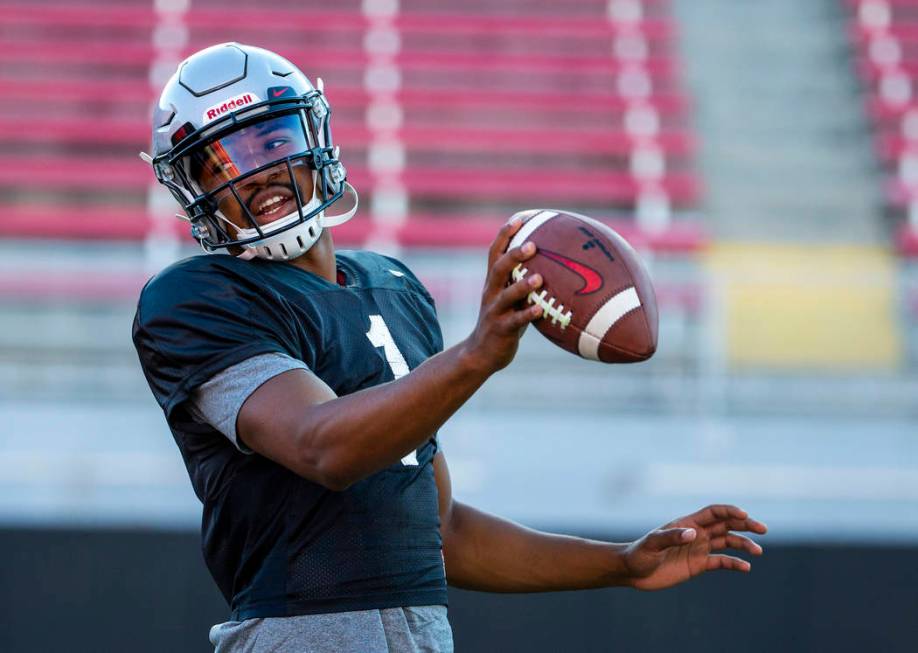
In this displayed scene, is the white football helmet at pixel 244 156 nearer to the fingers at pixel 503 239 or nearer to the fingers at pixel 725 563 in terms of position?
the fingers at pixel 503 239

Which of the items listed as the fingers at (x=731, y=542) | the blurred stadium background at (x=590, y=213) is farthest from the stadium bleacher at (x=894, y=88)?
the fingers at (x=731, y=542)

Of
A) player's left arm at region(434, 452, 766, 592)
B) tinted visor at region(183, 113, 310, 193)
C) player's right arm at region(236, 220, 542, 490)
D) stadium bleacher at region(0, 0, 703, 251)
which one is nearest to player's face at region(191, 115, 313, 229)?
tinted visor at region(183, 113, 310, 193)

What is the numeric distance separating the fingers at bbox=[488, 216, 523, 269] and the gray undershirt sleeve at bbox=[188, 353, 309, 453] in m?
0.32

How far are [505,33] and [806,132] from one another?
7.96 ft

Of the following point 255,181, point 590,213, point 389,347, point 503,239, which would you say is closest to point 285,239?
point 255,181

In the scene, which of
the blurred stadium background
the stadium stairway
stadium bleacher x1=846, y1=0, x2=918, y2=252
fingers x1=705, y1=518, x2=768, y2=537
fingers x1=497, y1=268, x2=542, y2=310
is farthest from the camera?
the stadium stairway

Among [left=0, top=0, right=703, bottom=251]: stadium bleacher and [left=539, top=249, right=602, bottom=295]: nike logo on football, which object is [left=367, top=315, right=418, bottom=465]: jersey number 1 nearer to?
[left=539, top=249, right=602, bottom=295]: nike logo on football

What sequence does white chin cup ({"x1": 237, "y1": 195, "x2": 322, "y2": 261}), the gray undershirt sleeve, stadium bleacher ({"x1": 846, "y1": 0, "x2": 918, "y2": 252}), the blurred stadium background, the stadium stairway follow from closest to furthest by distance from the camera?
the gray undershirt sleeve → white chin cup ({"x1": 237, "y1": 195, "x2": 322, "y2": 261}) → the blurred stadium background → stadium bleacher ({"x1": 846, "y1": 0, "x2": 918, "y2": 252}) → the stadium stairway

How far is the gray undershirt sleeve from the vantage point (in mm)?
1680

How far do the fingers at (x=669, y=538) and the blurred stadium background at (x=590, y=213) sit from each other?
1.71 m

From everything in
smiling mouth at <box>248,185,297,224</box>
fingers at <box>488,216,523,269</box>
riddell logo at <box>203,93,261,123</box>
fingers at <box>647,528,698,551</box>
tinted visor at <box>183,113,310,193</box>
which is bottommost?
fingers at <box>647,528,698,551</box>

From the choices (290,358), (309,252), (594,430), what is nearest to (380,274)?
(309,252)

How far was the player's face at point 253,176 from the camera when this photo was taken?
6.47 ft

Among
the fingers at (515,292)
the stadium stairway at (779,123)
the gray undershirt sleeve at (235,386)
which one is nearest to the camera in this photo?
the fingers at (515,292)
